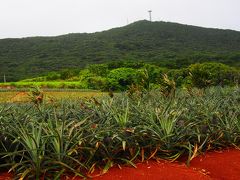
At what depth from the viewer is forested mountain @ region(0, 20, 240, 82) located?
82.8 m

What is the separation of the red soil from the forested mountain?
64.7 meters

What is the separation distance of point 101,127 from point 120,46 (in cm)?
9503

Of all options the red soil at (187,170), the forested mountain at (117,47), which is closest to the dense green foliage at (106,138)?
the red soil at (187,170)

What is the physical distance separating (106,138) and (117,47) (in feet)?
311

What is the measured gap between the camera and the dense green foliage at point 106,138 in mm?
4750

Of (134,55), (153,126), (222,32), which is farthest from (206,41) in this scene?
(153,126)

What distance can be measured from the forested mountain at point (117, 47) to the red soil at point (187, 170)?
2548 inches

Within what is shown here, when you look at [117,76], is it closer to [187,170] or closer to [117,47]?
[117,47]

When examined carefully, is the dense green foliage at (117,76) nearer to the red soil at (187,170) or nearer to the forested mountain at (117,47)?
the forested mountain at (117,47)

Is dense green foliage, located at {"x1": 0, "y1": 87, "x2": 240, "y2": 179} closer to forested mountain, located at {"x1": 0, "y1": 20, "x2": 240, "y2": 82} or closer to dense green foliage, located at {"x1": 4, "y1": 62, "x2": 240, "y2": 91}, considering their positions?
dense green foliage, located at {"x1": 4, "y1": 62, "x2": 240, "y2": 91}

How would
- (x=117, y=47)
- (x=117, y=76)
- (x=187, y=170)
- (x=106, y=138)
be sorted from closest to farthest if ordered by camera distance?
(x=187, y=170) < (x=106, y=138) < (x=117, y=76) < (x=117, y=47)

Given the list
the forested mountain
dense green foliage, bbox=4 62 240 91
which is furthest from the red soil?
the forested mountain

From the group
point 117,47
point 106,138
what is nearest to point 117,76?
point 117,47

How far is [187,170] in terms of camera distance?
5109 mm
